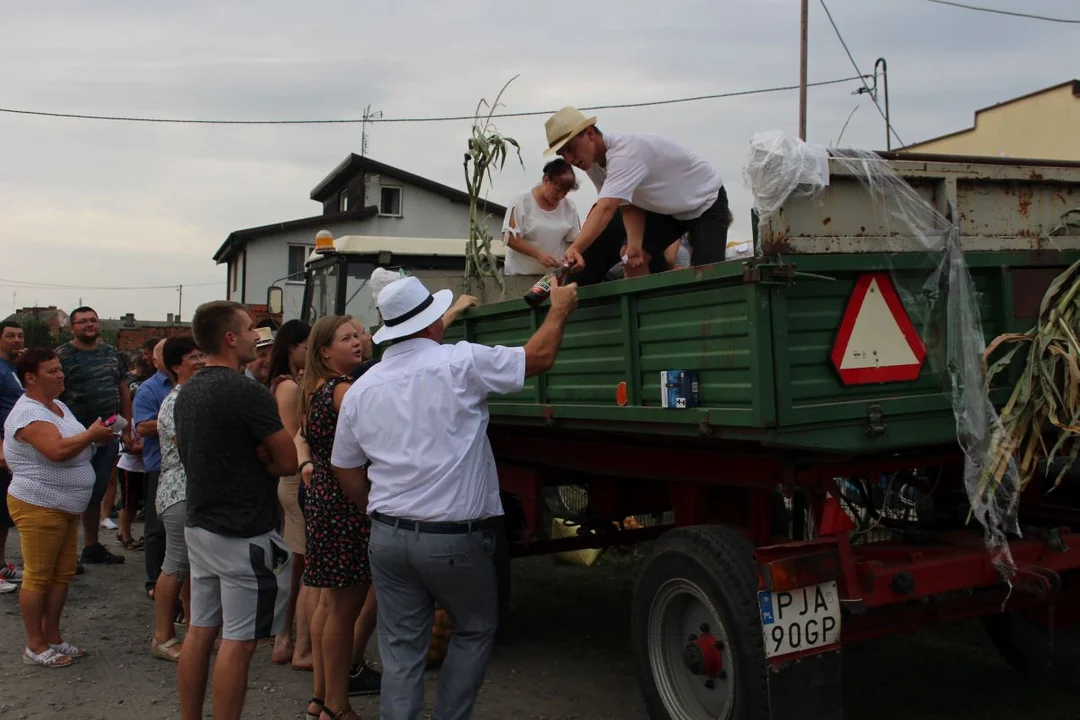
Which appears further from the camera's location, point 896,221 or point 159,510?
point 159,510

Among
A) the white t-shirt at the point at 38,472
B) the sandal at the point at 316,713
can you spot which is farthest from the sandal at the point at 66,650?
the sandal at the point at 316,713

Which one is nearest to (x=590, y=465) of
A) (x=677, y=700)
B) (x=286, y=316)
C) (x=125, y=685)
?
(x=677, y=700)

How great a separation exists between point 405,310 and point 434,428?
1.53 feet

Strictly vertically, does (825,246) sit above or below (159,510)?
above

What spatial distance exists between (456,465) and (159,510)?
2.52 metres

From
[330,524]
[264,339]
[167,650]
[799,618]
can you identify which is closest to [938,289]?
[799,618]

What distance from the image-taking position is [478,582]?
134 inches

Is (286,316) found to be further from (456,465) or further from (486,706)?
(456,465)

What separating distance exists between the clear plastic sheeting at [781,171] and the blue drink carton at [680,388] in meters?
0.60

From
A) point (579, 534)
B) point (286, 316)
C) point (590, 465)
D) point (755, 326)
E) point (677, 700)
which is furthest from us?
point (286, 316)

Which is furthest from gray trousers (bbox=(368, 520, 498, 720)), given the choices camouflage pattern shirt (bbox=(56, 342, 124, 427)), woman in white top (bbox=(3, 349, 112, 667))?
camouflage pattern shirt (bbox=(56, 342, 124, 427))

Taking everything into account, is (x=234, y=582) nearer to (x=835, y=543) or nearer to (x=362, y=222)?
(x=835, y=543)

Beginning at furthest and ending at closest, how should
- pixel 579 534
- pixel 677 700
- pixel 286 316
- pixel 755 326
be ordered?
pixel 286 316 < pixel 579 534 < pixel 677 700 < pixel 755 326

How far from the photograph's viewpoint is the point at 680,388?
3.36 metres
